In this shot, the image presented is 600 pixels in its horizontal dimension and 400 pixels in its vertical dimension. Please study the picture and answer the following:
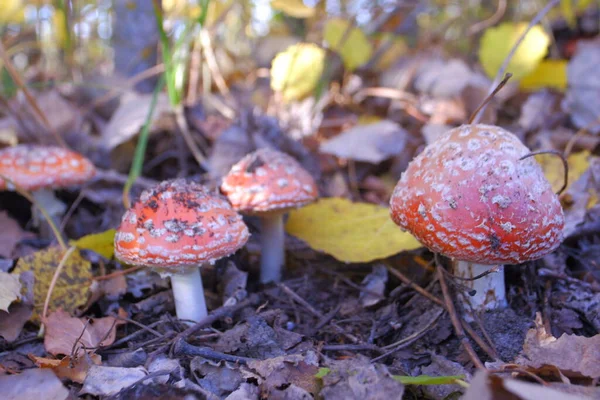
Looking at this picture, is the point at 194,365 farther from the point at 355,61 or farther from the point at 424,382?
the point at 355,61

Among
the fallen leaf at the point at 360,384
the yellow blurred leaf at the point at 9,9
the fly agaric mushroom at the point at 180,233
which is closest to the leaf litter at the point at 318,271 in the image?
the fallen leaf at the point at 360,384

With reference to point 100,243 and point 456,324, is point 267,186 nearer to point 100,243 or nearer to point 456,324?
point 100,243

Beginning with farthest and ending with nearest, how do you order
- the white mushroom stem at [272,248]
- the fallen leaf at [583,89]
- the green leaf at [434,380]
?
the fallen leaf at [583,89]
the white mushroom stem at [272,248]
the green leaf at [434,380]

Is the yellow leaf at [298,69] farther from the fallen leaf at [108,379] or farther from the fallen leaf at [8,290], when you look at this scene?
the fallen leaf at [108,379]

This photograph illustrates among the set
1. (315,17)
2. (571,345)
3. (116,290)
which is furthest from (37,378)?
(315,17)

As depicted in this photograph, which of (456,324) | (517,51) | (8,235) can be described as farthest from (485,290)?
(8,235)

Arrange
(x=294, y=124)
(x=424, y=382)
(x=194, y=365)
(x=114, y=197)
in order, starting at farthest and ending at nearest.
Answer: (x=294, y=124)
(x=114, y=197)
(x=194, y=365)
(x=424, y=382)

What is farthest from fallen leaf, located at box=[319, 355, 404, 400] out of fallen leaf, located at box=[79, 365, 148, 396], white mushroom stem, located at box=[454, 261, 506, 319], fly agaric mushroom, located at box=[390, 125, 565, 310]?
white mushroom stem, located at box=[454, 261, 506, 319]
